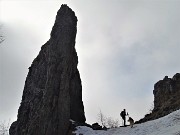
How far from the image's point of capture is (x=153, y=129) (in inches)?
1205

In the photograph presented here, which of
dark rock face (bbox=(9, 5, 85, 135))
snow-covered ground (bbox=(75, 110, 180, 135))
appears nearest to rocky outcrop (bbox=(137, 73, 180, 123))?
snow-covered ground (bbox=(75, 110, 180, 135))

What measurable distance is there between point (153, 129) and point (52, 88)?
420 inches

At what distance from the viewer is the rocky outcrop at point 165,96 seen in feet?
131

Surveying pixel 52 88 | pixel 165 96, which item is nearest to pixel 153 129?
pixel 52 88

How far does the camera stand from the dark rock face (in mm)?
32188

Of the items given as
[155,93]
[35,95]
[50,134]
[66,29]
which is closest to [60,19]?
[66,29]

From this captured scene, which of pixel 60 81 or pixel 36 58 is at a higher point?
pixel 36 58

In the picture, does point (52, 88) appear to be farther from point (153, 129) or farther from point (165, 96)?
point (165, 96)

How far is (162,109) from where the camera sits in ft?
134

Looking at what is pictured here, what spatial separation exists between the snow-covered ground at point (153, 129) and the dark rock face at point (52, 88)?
8.34 feet

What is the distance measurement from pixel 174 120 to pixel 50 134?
1142 centimetres

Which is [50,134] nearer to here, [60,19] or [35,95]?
[35,95]

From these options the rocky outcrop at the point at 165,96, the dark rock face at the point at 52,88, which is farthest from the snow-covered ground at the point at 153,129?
the rocky outcrop at the point at 165,96

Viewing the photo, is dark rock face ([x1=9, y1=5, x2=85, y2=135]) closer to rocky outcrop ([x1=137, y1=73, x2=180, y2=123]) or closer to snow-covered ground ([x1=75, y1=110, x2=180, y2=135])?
snow-covered ground ([x1=75, y1=110, x2=180, y2=135])
